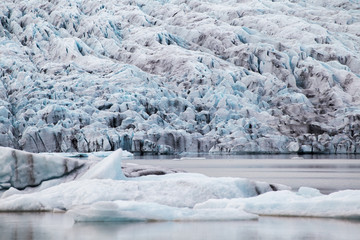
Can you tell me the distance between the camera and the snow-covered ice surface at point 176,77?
4181 centimetres

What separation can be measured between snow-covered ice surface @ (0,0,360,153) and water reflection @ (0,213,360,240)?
30737mm

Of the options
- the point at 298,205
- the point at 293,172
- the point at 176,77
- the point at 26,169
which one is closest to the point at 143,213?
the point at 298,205

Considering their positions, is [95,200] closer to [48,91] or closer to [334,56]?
[48,91]

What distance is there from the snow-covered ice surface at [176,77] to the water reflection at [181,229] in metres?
30.7

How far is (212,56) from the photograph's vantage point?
56281 mm

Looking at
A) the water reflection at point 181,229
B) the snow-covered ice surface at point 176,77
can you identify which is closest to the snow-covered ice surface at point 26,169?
the water reflection at point 181,229

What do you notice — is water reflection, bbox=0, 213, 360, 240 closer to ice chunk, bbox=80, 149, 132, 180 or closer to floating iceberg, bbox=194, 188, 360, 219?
floating iceberg, bbox=194, 188, 360, 219

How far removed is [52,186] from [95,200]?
179 centimetres

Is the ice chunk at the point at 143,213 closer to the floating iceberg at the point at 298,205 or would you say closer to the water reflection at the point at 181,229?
the water reflection at the point at 181,229

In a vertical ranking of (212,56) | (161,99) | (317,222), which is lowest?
(317,222)

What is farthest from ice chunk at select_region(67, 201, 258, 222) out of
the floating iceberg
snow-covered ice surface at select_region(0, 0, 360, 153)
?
snow-covered ice surface at select_region(0, 0, 360, 153)

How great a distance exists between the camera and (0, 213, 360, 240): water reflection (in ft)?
23.7

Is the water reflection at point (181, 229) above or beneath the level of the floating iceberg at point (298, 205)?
beneath

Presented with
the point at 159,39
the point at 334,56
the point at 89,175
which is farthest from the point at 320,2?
the point at 89,175
